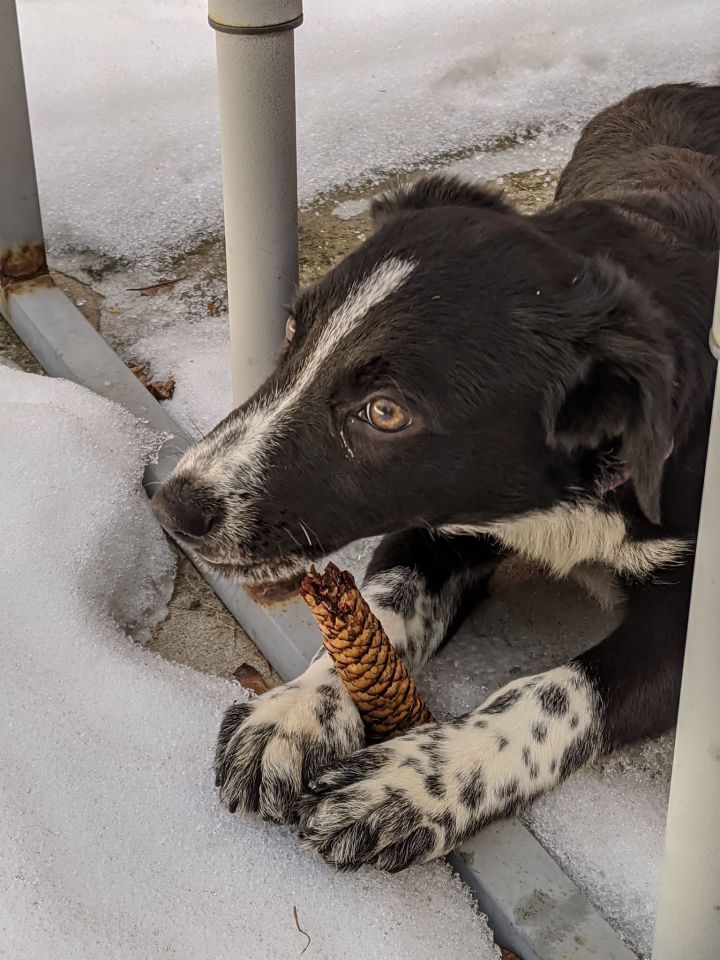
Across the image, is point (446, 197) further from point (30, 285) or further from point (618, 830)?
point (30, 285)

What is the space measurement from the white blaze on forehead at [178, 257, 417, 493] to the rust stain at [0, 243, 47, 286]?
5.84ft

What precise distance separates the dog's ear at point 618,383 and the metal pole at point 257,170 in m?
0.84

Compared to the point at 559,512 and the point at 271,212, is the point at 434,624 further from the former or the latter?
the point at 271,212

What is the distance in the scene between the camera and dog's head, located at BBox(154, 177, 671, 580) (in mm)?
2340

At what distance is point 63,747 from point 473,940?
2.74ft

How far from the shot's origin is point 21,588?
2.84 m

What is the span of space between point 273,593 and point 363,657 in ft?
1.88

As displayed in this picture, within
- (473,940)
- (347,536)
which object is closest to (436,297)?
(347,536)

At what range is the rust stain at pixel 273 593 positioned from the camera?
292 cm

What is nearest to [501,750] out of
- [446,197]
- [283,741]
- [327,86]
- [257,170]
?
[283,741]

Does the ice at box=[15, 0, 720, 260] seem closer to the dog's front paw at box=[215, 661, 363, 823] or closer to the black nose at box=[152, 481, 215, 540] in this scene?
the black nose at box=[152, 481, 215, 540]

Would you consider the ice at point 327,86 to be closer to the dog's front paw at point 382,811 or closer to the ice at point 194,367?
the ice at point 194,367

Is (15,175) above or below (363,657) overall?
above

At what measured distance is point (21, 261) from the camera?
4.00 metres
